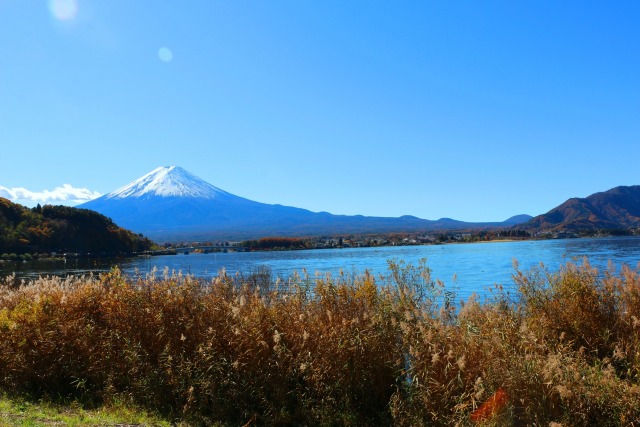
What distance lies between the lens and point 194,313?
28.2ft

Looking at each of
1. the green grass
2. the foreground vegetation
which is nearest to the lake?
the foreground vegetation

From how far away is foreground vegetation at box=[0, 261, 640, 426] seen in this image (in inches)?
242

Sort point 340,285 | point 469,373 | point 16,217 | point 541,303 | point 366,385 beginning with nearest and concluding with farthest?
point 469,373, point 366,385, point 541,303, point 340,285, point 16,217

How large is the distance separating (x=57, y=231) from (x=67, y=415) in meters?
107

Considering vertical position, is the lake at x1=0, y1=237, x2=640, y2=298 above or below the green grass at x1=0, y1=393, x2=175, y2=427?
above

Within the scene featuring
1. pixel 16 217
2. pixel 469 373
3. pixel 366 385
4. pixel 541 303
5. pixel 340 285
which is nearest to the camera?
pixel 469 373

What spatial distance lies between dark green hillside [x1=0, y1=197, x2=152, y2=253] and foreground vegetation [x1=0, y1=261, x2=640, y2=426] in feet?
308

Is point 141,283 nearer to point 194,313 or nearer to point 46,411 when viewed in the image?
point 194,313

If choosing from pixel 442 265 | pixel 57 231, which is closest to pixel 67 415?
pixel 442 265

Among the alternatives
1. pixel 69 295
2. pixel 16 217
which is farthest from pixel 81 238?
pixel 69 295

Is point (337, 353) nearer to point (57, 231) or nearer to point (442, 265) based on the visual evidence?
point (442, 265)

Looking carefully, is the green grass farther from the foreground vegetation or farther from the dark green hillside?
the dark green hillside

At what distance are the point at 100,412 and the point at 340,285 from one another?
415 cm

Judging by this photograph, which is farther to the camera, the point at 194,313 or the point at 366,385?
the point at 194,313
